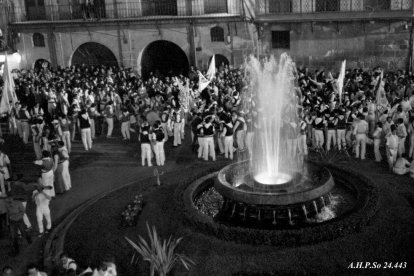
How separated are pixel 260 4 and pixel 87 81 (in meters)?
11.2

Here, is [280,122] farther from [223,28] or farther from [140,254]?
[223,28]

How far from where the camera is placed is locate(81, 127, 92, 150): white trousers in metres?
19.0

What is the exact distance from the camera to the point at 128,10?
1218 inches

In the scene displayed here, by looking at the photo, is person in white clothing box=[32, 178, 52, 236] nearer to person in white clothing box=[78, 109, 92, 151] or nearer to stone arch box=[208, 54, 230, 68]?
person in white clothing box=[78, 109, 92, 151]

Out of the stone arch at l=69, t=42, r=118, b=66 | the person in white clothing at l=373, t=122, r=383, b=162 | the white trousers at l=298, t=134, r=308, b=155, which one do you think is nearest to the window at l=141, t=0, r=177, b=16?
the stone arch at l=69, t=42, r=118, b=66

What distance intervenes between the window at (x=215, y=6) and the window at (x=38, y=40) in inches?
Result: 455

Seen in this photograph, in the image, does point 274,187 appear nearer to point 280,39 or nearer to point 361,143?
point 361,143

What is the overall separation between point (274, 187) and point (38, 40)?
2640 cm

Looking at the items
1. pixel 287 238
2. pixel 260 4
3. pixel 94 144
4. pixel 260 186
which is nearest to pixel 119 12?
pixel 260 4

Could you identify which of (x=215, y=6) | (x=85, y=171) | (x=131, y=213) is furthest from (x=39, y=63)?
(x=131, y=213)

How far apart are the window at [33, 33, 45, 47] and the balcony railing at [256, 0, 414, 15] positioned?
586 inches

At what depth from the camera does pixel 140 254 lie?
33.4 ft

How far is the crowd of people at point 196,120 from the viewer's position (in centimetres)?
1498

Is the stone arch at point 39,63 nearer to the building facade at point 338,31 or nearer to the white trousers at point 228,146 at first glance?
the building facade at point 338,31
